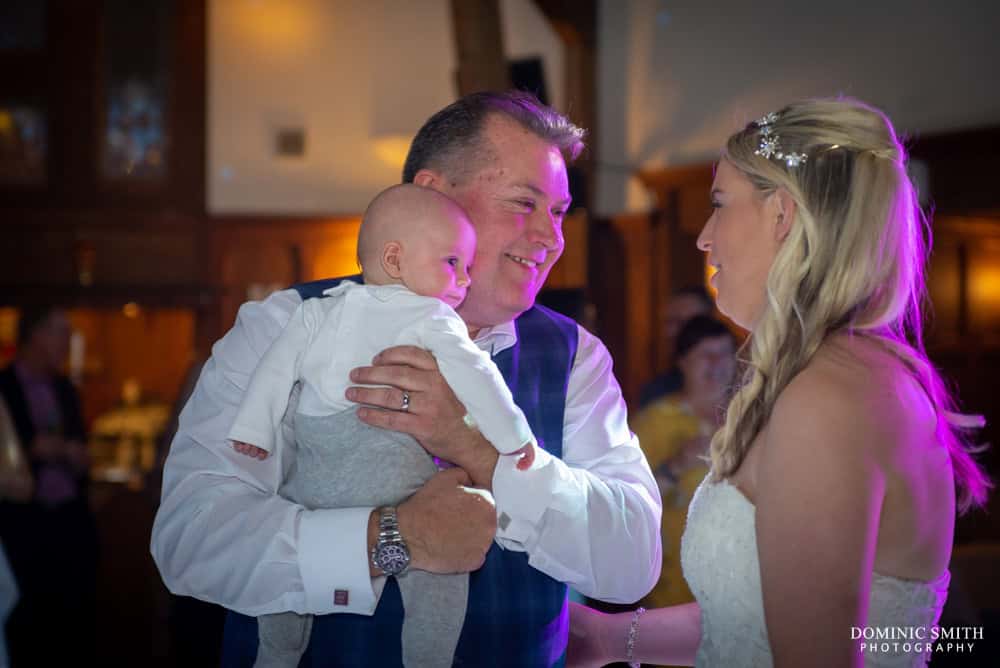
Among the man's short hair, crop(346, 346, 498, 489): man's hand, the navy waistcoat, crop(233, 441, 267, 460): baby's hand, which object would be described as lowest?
the navy waistcoat

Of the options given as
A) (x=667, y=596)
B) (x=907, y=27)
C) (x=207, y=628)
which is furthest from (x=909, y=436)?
(x=907, y=27)

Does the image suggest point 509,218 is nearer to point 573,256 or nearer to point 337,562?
point 337,562

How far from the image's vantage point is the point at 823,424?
1.17 meters

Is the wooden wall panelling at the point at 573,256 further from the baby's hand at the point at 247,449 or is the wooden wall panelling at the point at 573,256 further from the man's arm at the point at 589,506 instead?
the baby's hand at the point at 247,449

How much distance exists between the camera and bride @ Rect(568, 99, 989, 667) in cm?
117

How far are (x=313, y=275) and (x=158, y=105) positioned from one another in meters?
2.05

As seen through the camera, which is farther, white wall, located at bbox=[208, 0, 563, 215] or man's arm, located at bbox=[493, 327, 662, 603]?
white wall, located at bbox=[208, 0, 563, 215]

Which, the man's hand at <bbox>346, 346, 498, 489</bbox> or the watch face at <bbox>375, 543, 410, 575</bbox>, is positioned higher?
the man's hand at <bbox>346, 346, 498, 489</bbox>

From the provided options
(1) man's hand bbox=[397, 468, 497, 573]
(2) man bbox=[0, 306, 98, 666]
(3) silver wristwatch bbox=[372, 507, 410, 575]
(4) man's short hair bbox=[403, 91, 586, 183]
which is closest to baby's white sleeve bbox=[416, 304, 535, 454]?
(1) man's hand bbox=[397, 468, 497, 573]

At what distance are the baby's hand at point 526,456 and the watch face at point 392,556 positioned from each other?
0.23m

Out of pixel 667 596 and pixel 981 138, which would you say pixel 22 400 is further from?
pixel 981 138

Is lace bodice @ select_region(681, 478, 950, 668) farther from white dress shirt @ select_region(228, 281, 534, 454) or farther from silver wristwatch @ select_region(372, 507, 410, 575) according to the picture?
silver wristwatch @ select_region(372, 507, 410, 575)

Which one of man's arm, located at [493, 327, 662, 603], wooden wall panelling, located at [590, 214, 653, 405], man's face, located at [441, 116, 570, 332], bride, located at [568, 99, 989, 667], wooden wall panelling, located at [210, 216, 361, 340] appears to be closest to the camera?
bride, located at [568, 99, 989, 667]

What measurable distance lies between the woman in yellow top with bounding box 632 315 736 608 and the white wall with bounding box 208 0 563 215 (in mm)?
4236
